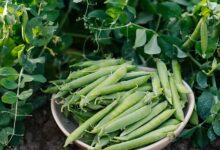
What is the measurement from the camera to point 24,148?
1.91 m

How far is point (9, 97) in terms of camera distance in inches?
68.2

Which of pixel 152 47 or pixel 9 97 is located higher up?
pixel 152 47

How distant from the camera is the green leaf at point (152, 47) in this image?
1.88 m

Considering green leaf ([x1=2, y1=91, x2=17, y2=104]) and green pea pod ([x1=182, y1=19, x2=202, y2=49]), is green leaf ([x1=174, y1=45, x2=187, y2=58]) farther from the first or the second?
green leaf ([x1=2, y1=91, x2=17, y2=104])

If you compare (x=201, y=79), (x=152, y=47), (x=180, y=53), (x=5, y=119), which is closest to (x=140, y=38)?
(x=152, y=47)

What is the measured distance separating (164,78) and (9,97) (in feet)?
1.84

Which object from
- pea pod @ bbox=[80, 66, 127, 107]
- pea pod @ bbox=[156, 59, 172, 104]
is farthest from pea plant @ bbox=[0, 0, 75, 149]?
pea pod @ bbox=[156, 59, 172, 104]

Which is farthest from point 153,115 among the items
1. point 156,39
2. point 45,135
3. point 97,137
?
point 45,135

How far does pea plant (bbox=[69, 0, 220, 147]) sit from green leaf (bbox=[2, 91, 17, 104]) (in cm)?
42

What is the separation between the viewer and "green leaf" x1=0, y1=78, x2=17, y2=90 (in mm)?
1737

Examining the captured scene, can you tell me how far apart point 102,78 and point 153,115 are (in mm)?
234

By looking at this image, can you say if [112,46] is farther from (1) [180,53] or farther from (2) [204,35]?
(2) [204,35]

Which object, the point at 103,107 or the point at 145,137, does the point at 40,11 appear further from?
the point at 145,137

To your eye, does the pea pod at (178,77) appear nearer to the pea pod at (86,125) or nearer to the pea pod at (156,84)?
the pea pod at (156,84)
